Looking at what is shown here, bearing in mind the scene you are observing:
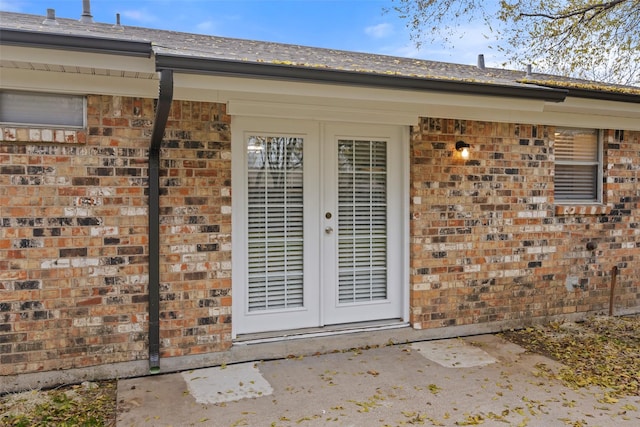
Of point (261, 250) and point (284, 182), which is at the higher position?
point (284, 182)

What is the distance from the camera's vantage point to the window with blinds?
4.59 m

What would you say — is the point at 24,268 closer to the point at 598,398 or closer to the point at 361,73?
the point at 361,73

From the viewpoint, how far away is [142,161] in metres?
3.68

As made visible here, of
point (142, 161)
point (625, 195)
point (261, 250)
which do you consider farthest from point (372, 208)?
point (625, 195)

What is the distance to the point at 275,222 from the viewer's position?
434 cm

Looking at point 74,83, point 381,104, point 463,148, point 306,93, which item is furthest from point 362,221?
point 74,83

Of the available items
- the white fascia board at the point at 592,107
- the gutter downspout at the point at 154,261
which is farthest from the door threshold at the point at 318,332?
the white fascia board at the point at 592,107

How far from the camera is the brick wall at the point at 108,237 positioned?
133 inches

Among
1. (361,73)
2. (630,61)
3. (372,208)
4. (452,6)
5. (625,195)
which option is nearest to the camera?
(361,73)

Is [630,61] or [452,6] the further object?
[630,61]

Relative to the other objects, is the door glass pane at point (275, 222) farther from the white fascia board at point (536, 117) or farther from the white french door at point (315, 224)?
the white fascia board at point (536, 117)

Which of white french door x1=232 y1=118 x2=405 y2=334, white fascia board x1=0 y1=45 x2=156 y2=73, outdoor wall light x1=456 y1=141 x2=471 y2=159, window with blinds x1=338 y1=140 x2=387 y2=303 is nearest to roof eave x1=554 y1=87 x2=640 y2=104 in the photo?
outdoor wall light x1=456 y1=141 x2=471 y2=159

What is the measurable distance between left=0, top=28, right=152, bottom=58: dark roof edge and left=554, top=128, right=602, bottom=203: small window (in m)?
4.81

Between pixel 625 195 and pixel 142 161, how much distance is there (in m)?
5.84
